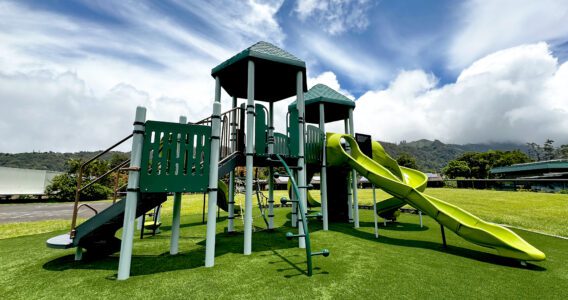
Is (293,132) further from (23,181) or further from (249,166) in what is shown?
(23,181)

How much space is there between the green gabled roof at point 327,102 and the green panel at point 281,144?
3793 millimetres

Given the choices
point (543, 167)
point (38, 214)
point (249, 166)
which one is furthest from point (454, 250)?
point (543, 167)

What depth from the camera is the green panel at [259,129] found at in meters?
6.70

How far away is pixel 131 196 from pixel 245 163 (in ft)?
9.77

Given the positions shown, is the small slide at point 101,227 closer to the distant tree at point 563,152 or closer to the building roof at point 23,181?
the building roof at point 23,181

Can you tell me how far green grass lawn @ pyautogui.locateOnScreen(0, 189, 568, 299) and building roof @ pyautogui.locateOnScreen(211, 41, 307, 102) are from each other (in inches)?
203

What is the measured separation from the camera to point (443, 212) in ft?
21.6

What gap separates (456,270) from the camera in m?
5.09

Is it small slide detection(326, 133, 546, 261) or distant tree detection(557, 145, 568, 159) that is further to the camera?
distant tree detection(557, 145, 568, 159)

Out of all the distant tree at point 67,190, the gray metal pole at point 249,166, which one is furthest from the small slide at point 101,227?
the distant tree at point 67,190

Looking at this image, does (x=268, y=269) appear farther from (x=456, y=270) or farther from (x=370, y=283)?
(x=456, y=270)

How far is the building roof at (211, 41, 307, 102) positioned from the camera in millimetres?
6703

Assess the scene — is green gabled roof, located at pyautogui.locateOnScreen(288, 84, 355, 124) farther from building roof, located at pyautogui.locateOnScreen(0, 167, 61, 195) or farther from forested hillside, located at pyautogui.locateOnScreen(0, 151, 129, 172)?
forested hillside, located at pyautogui.locateOnScreen(0, 151, 129, 172)

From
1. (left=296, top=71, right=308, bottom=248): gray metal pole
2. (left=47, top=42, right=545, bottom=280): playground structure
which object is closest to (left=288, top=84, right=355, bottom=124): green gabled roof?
(left=47, top=42, right=545, bottom=280): playground structure
